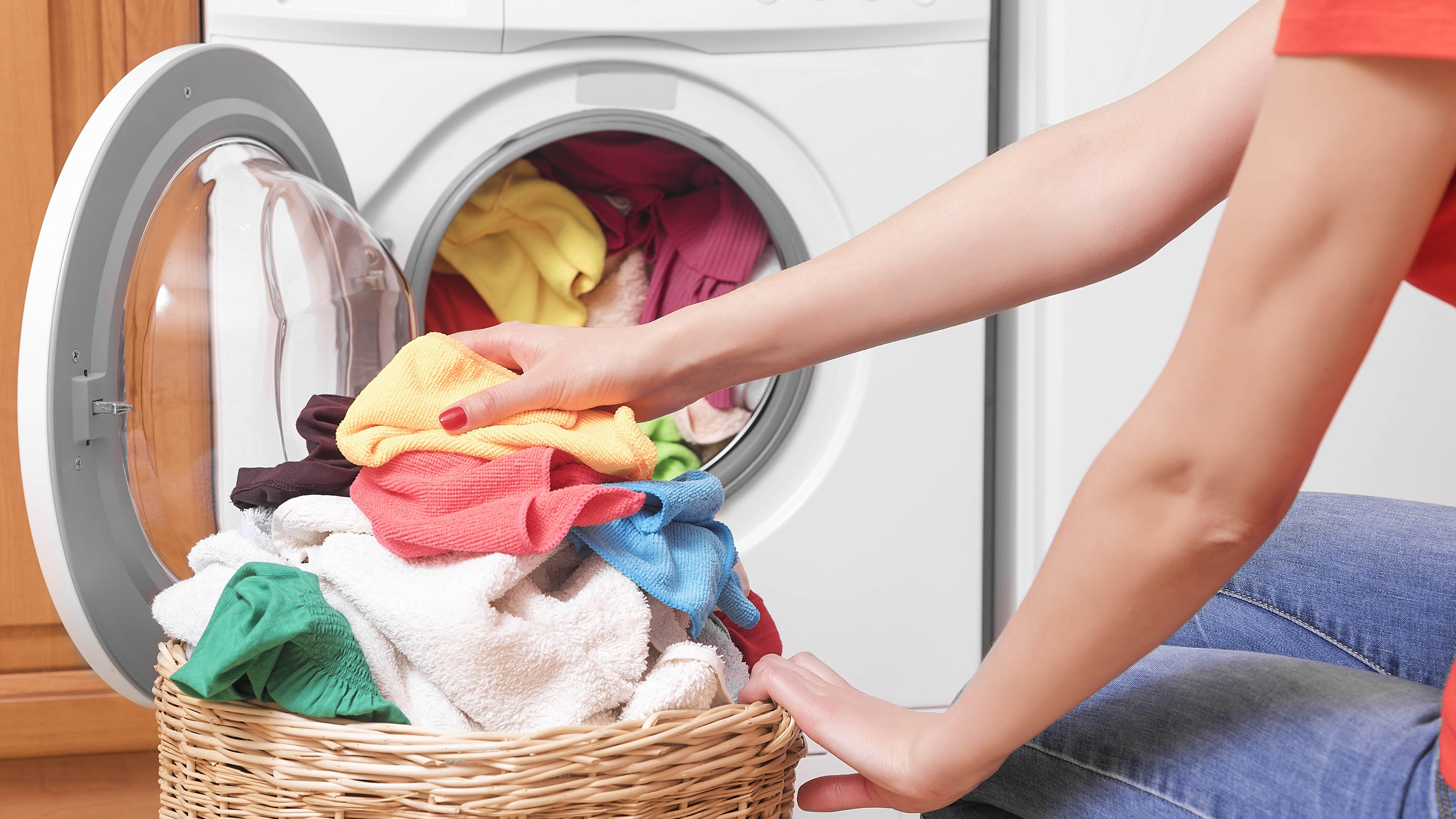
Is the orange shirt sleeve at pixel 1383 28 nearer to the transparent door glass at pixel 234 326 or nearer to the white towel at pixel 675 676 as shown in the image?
→ the white towel at pixel 675 676

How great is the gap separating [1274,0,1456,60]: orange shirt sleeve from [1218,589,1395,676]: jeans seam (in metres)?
0.39

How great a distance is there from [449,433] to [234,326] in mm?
409

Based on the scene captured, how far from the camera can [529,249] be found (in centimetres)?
119

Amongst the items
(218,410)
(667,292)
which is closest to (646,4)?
(667,292)

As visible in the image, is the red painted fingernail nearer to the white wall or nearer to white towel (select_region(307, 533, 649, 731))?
white towel (select_region(307, 533, 649, 731))

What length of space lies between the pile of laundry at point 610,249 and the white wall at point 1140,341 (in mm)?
344

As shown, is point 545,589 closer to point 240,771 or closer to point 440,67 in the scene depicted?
point 240,771

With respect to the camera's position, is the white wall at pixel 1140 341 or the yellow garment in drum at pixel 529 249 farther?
the yellow garment in drum at pixel 529 249

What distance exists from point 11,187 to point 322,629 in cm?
83

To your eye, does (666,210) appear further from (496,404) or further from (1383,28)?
(1383,28)

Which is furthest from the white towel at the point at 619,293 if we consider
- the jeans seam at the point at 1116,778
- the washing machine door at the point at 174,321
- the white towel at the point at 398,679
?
the jeans seam at the point at 1116,778

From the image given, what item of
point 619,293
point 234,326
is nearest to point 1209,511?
point 234,326

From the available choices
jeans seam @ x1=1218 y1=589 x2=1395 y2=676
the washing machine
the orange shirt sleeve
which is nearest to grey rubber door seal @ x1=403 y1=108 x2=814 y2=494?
the washing machine

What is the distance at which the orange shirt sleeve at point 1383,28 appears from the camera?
1.02ft
